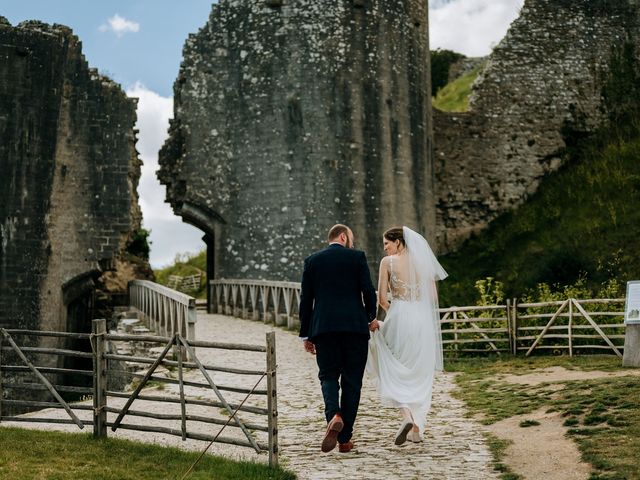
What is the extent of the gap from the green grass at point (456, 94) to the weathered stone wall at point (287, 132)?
11.0 metres

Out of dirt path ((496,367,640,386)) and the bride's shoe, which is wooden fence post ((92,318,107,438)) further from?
dirt path ((496,367,640,386))

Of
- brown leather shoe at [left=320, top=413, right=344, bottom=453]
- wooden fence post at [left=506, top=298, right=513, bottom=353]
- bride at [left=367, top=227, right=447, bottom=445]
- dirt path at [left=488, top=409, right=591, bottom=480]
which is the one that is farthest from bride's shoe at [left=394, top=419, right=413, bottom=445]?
wooden fence post at [left=506, top=298, right=513, bottom=353]

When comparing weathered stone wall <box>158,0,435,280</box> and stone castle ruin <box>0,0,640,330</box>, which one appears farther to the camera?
weathered stone wall <box>158,0,435,280</box>

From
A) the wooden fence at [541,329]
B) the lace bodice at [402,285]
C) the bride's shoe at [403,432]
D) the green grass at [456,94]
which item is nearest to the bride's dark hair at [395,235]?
the lace bodice at [402,285]

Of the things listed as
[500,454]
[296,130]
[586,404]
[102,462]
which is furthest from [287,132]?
[500,454]

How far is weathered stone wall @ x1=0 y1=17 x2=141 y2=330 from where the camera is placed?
17.8 meters

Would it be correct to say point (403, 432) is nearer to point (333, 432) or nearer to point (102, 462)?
point (333, 432)

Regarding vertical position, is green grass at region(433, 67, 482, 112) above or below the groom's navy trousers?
above

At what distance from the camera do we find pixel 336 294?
7715mm

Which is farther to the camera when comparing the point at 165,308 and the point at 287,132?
the point at 287,132

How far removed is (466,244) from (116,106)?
11.5 metres

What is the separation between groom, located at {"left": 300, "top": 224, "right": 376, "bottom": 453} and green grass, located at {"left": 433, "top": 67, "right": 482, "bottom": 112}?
25309 mm

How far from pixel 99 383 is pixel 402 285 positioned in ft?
9.74

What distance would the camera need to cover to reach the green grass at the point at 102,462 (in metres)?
7.09
